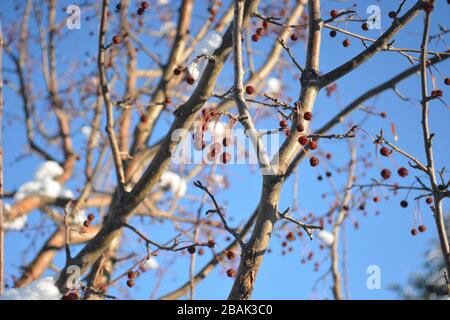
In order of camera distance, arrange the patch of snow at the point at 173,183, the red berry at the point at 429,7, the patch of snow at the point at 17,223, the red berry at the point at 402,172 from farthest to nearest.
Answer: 1. the patch of snow at the point at 173,183
2. the patch of snow at the point at 17,223
3. the red berry at the point at 402,172
4. the red berry at the point at 429,7

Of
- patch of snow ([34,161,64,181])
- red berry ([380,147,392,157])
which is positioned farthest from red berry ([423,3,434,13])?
patch of snow ([34,161,64,181])

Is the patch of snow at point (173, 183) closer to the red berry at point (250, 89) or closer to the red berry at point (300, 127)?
the red berry at point (250, 89)

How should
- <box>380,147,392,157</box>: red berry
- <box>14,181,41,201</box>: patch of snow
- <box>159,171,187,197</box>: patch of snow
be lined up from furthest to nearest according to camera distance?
<box>159,171,187,197</box>: patch of snow → <box>14,181,41,201</box>: patch of snow → <box>380,147,392,157</box>: red berry

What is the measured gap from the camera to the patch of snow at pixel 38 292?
3.03 m

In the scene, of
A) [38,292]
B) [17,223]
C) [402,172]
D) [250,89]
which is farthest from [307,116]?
[17,223]

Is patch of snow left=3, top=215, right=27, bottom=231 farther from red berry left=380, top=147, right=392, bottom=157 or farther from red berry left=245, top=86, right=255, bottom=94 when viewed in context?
red berry left=380, top=147, right=392, bottom=157

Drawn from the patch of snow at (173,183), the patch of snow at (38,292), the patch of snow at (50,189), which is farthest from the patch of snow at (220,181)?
the patch of snow at (38,292)

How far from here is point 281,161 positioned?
90.1 inches

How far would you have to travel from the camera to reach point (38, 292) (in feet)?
10.1

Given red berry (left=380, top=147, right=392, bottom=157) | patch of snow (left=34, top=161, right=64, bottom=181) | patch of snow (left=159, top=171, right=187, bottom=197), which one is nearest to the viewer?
red berry (left=380, top=147, right=392, bottom=157)

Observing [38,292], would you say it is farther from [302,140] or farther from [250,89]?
[302,140]

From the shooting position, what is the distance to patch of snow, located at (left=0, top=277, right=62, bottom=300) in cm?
303
